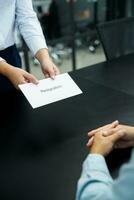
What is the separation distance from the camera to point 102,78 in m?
1.81

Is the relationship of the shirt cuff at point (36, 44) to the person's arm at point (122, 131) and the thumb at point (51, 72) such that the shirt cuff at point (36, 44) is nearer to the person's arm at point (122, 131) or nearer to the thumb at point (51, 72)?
the thumb at point (51, 72)

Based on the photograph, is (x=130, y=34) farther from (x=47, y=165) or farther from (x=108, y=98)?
(x=47, y=165)

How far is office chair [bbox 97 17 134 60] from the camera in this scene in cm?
229

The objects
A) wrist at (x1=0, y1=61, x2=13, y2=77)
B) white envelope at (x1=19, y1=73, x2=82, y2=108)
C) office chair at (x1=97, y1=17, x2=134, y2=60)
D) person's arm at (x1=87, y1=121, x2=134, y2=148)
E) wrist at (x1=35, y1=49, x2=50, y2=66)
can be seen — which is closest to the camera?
person's arm at (x1=87, y1=121, x2=134, y2=148)

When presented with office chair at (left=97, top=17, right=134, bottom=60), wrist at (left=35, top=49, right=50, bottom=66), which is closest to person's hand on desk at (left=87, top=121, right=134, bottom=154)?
wrist at (left=35, top=49, right=50, bottom=66)

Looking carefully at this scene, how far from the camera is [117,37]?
2383 mm

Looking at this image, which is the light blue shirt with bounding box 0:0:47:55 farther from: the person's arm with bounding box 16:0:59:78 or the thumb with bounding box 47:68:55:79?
the thumb with bounding box 47:68:55:79

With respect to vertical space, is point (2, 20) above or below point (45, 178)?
above

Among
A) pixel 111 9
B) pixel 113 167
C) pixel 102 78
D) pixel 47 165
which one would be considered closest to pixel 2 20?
pixel 102 78

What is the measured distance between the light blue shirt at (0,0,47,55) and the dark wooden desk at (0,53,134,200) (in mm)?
290

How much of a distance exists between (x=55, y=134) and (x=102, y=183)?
0.43 m

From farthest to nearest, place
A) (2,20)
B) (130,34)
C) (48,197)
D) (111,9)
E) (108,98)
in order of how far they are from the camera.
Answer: (111,9) < (130,34) < (2,20) < (108,98) < (48,197)

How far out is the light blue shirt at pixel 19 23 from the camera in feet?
5.71

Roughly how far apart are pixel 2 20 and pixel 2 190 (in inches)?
40.7
